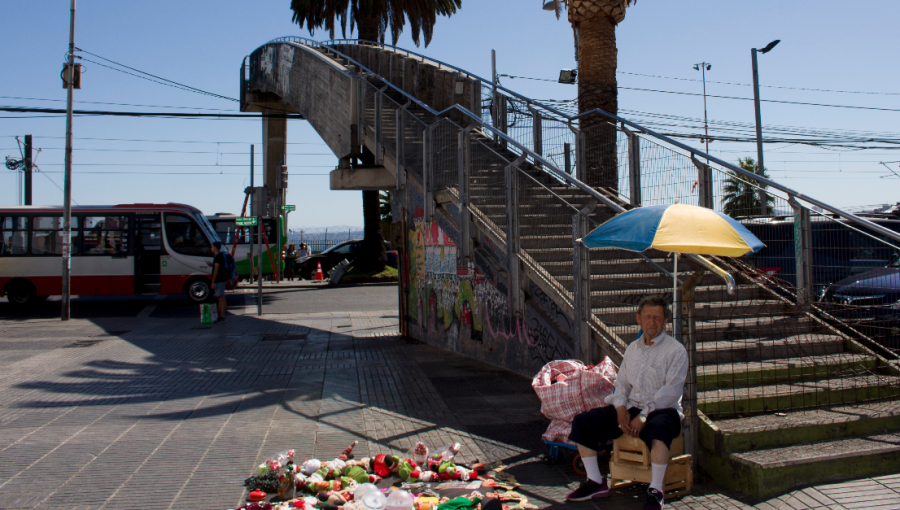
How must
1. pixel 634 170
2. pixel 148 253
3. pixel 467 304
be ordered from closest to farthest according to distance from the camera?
pixel 634 170 → pixel 467 304 → pixel 148 253

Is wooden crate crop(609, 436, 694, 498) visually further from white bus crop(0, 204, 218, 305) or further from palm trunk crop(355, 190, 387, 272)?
palm trunk crop(355, 190, 387, 272)

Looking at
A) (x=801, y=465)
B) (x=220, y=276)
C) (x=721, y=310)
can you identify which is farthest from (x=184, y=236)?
(x=801, y=465)

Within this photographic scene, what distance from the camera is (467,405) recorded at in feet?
21.7

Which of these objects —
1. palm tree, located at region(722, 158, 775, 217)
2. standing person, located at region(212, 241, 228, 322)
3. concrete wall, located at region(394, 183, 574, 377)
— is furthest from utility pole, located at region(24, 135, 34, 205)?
palm tree, located at region(722, 158, 775, 217)

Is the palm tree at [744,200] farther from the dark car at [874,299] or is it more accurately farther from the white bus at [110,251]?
the white bus at [110,251]

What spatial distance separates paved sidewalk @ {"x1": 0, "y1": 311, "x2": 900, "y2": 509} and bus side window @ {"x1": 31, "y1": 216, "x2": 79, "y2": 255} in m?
7.03

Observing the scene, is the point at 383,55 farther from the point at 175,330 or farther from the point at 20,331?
the point at 20,331

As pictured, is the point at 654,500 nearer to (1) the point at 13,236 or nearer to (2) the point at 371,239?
(1) the point at 13,236

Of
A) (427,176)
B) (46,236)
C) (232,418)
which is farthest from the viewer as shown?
(46,236)

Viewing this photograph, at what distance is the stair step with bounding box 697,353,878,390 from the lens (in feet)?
17.8

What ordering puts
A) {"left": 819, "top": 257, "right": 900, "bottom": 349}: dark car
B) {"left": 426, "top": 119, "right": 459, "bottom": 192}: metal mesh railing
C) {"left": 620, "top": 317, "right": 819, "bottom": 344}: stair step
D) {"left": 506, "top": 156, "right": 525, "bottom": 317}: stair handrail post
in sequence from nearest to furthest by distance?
{"left": 819, "top": 257, "right": 900, "bottom": 349}: dark car, {"left": 620, "top": 317, "right": 819, "bottom": 344}: stair step, {"left": 506, "top": 156, "right": 525, "bottom": 317}: stair handrail post, {"left": 426, "top": 119, "right": 459, "bottom": 192}: metal mesh railing

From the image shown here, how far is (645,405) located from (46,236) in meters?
17.7

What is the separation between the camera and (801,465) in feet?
13.9

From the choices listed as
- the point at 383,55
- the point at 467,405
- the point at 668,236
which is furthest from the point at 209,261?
the point at 668,236
